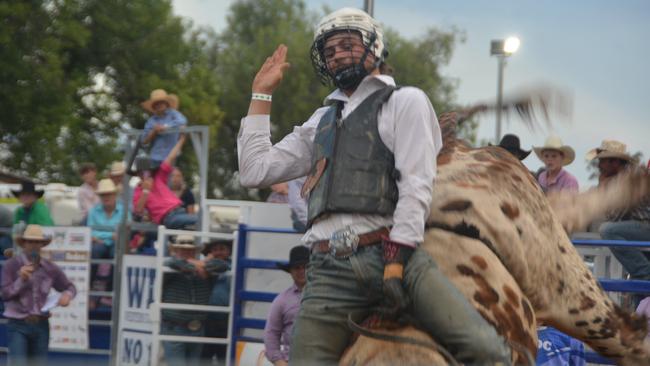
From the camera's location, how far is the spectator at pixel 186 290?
35.2ft

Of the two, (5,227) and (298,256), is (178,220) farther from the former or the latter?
(5,227)

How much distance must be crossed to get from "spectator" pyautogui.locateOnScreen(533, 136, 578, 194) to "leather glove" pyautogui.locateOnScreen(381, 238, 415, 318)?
18.0 feet

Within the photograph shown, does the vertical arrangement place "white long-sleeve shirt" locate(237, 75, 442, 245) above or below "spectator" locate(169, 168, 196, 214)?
above

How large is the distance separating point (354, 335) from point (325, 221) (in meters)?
0.45

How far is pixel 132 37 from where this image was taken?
3709cm

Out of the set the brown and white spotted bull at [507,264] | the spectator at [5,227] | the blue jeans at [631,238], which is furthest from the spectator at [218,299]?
the brown and white spotted bull at [507,264]

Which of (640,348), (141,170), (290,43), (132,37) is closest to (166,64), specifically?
(132,37)

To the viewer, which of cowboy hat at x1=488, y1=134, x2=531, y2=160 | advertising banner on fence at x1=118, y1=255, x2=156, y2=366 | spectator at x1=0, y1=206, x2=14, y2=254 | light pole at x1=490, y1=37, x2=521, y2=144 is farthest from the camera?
light pole at x1=490, y1=37, x2=521, y2=144

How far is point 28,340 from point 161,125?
2452 millimetres

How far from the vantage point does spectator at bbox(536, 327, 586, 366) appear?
779 cm

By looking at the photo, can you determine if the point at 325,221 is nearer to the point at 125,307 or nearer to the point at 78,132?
the point at 125,307

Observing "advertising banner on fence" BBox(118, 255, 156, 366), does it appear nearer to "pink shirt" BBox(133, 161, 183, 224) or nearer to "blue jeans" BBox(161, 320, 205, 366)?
"blue jeans" BBox(161, 320, 205, 366)

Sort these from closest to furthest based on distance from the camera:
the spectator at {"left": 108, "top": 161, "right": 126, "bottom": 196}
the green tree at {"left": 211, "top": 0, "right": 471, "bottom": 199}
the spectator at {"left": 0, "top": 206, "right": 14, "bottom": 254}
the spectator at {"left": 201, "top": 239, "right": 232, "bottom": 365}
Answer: the spectator at {"left": 201, "top": 239, "right": 232, "bottom": 365}, the spectator at {"left": 0, "top": 206, "right": 14, "bottom": 254}, the spectator at {"left": 108, "top": 161, "right": 126, "bottom": 196}, the green tree at {"left": 211, "top": 0, "right": 471, "bottom": 199}

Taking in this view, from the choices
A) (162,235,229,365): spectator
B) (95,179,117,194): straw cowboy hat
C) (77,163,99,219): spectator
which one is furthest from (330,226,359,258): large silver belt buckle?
(77,163,99,219): spectator
